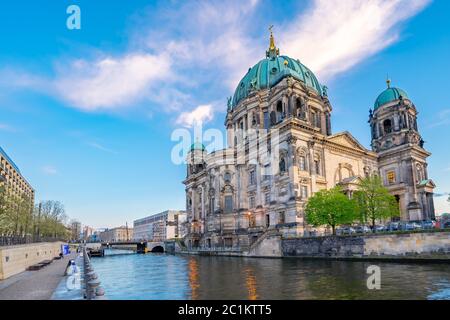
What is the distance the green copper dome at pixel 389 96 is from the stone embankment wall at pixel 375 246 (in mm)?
44803

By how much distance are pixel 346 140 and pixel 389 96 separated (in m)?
16.0

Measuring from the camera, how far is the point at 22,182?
361 feet

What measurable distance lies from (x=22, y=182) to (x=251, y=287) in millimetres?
106765

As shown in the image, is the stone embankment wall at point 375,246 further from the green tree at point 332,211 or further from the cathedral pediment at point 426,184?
the cathedral pediment at point 426,184

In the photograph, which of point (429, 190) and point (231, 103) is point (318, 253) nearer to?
point (429, 190)

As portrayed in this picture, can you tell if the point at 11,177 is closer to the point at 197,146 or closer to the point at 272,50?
the point at 197,146

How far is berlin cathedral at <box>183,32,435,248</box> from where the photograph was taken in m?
62.8

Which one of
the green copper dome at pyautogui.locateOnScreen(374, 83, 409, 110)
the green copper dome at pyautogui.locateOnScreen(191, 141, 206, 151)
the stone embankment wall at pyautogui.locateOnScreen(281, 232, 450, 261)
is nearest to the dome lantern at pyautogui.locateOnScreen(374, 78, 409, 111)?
the green copper dome at pyautogui.locateOnScreen(374, 83, 409, 110)

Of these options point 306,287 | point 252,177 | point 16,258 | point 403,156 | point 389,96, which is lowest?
point 306,287

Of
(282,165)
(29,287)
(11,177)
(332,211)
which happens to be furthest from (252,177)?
(11,177)

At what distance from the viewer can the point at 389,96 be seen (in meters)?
79.1

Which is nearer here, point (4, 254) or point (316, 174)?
point (4, 254)
